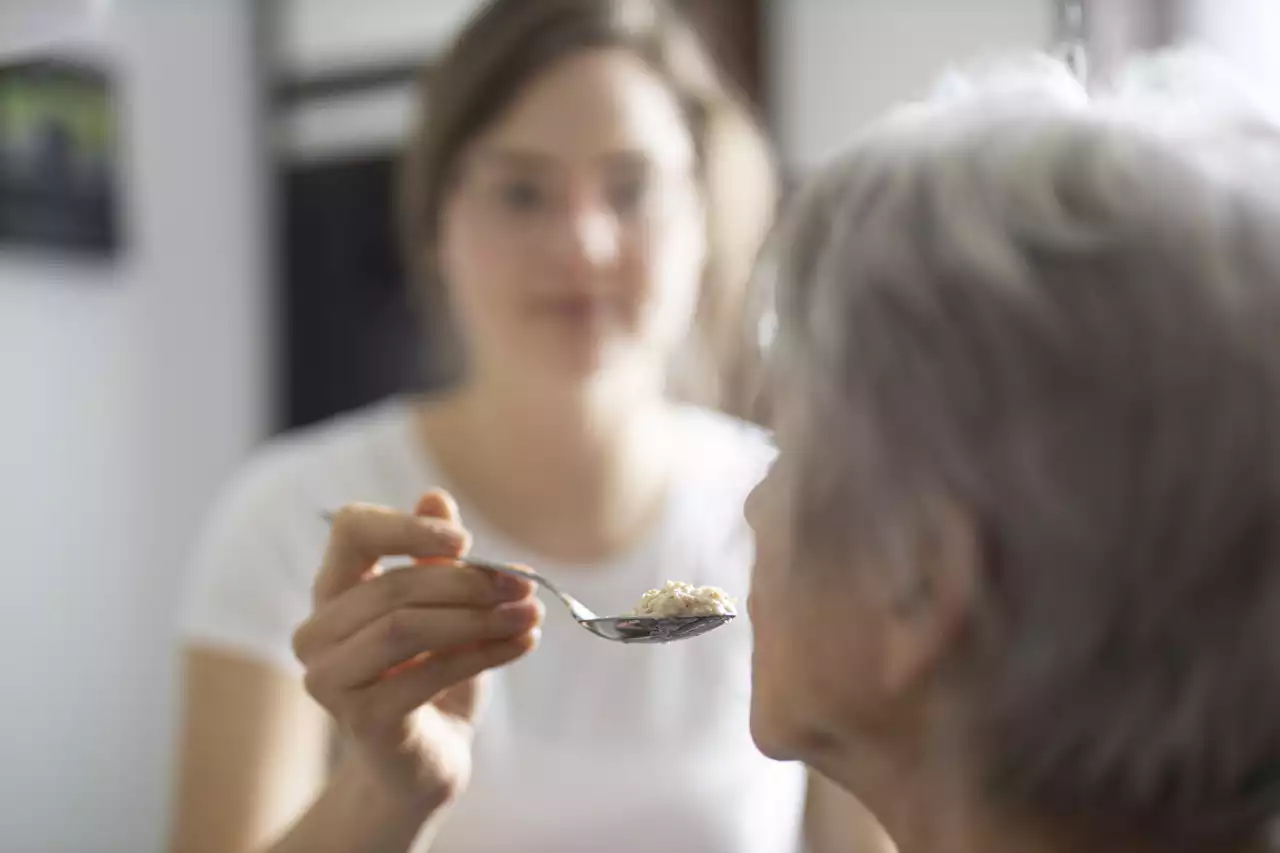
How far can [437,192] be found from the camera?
51.0 inches

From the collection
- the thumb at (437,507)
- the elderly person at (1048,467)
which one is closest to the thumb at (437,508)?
the thumb at (437,507)

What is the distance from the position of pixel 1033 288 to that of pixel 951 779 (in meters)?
0.25

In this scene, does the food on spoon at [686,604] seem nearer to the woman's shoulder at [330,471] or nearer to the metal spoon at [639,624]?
the metal spoon at [639,624]

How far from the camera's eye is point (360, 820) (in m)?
0.83

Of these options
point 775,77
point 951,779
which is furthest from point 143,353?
point 951,779

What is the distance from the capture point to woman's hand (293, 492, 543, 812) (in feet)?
2.51

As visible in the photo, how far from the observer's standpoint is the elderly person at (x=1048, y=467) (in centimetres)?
52

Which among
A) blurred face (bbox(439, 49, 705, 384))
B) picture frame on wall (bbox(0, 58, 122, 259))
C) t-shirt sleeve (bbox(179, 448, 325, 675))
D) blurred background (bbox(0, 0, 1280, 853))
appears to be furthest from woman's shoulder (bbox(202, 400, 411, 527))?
picture frame on wall (bbox(0, 58, 122, 259))

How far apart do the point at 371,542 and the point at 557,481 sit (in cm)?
52

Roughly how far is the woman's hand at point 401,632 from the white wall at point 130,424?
1.84 meters

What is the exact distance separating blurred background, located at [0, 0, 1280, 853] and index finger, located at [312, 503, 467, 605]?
1.67m

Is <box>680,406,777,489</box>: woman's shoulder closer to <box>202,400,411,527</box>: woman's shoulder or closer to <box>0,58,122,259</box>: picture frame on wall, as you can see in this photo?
<box>202,400,411,527</box>: woman's shoulder

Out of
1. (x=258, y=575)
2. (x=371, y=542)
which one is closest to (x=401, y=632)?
(x=371, y=542)

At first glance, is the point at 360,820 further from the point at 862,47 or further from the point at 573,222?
the point at 862,47
